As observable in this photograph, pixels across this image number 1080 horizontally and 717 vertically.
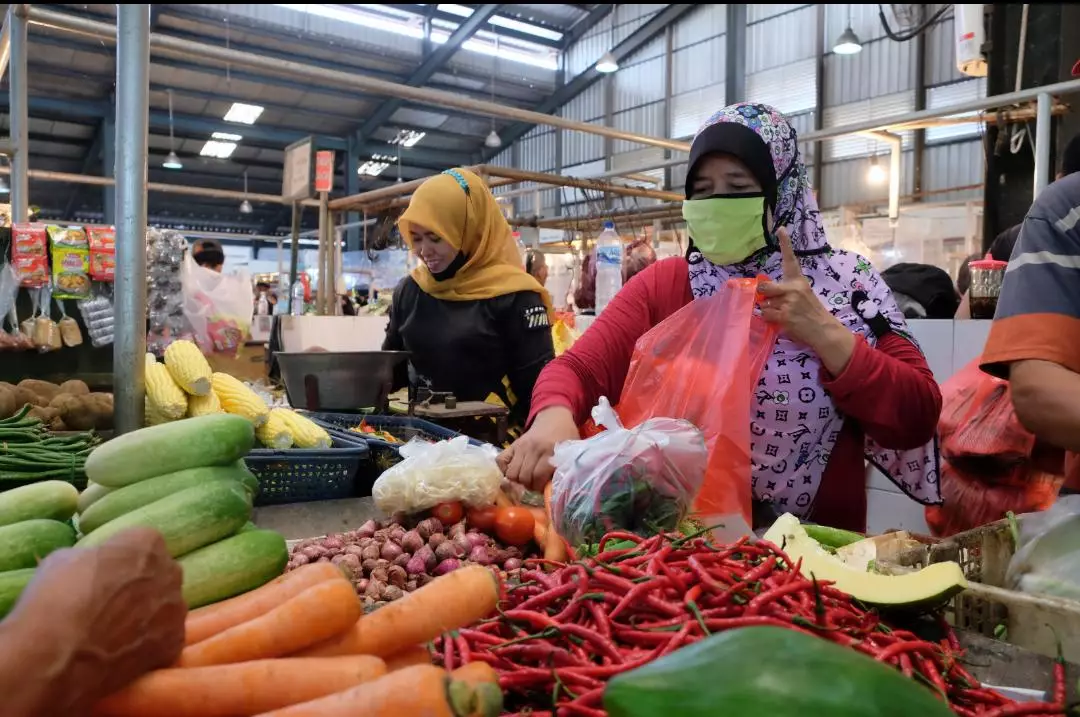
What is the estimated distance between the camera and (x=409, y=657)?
1025 millimetres

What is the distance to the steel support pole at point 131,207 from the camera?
6.11 ft

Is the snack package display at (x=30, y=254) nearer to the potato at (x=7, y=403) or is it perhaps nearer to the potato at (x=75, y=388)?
the potato at (x=75, y=388)

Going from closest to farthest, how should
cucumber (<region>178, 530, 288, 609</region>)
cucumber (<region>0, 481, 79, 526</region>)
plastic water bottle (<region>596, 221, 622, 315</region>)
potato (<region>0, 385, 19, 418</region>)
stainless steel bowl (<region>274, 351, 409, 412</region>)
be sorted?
1. cucumber (<region>178, 530, 288, 609</region>)
2. cucumber (<region>0, 481, 79, 526</region>)
3. potato (<region>0, 385, 19, 418</region>)
4. stainless steel bowl (<region>274, 351, 409, 412</region>)
5. plastic water bottle (<region>596, 221, 622, 315</region>)

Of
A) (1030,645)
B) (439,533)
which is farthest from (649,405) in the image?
(1030,645)

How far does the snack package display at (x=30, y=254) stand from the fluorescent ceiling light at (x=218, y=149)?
1853 centimetres

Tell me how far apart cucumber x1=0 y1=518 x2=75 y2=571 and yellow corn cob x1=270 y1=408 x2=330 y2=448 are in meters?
1.20

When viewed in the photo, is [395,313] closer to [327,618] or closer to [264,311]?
[327,618]

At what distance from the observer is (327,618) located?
3.08 ft

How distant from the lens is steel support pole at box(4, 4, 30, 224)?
3508 millimetres

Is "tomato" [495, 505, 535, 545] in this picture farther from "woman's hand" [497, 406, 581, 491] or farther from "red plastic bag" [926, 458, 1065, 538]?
"red plastic bag" [926, 458, 1065, 538]

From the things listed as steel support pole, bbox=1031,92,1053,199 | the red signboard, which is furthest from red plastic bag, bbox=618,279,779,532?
the red signboard

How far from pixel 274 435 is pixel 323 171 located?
324 cm

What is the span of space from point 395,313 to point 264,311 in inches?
384

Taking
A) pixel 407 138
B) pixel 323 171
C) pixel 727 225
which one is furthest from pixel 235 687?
pixel 407 138
